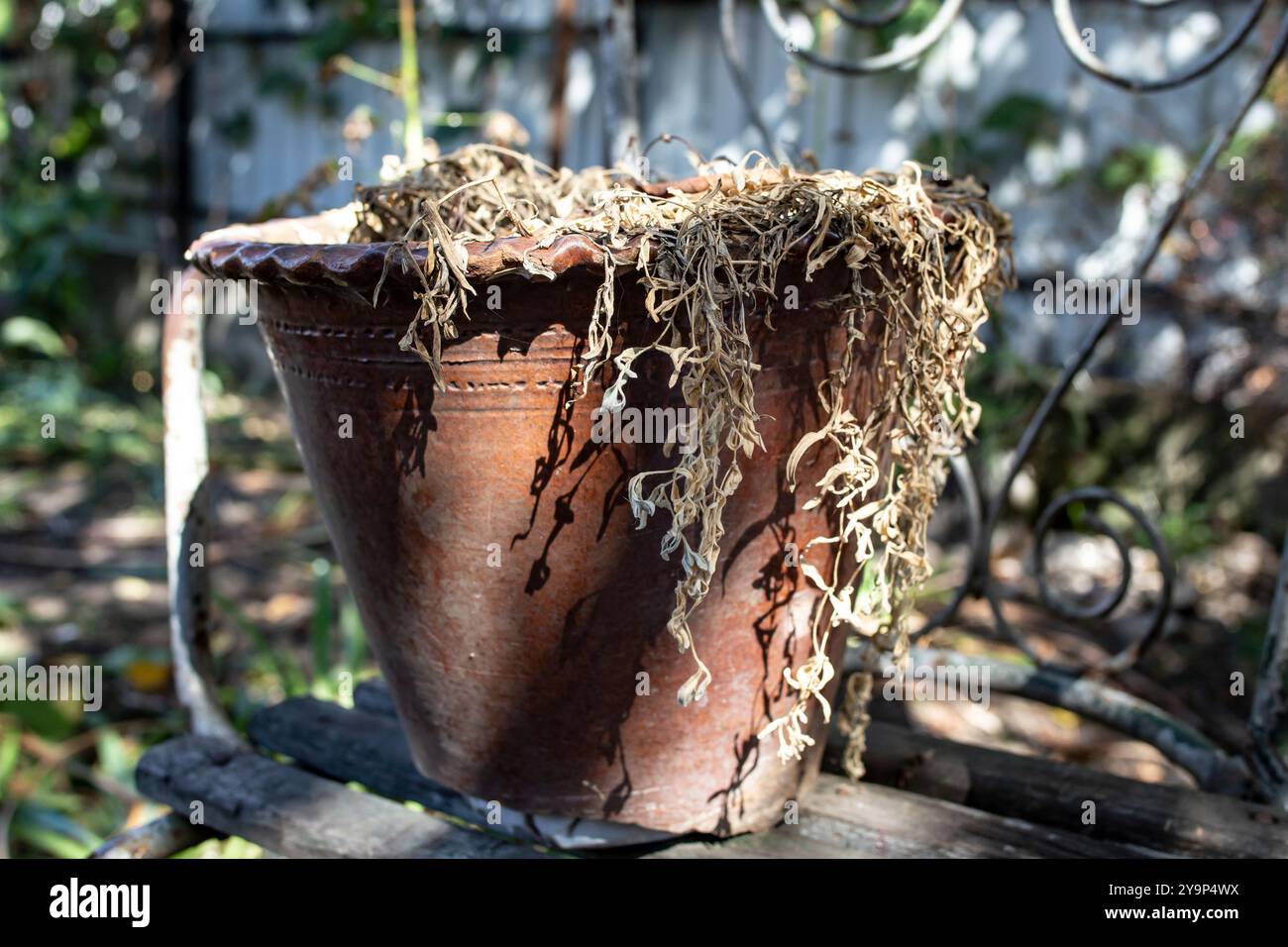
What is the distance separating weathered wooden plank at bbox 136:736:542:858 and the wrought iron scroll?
68cm

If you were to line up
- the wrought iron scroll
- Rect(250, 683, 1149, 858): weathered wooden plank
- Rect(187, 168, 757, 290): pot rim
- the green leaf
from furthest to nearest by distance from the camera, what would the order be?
1. the green leaf
2. the wrought iron scroll
3. Rect(250, 683, 1149, 858): weathered wooden plank
4. Rect(187, 168, 757, 290): pot rim

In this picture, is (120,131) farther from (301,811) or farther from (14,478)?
(301,811)

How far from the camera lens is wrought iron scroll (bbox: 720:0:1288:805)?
1.27m

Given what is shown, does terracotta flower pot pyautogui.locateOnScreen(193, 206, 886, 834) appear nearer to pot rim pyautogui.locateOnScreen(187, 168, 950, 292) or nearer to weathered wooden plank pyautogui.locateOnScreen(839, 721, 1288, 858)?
pot rim pyautogui.locateOnScreen(187, 168, 950, 292)

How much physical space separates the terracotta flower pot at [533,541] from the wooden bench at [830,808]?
8 cm

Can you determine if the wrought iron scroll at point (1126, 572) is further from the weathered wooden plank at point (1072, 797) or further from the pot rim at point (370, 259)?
the pot rim at point (370, 259)

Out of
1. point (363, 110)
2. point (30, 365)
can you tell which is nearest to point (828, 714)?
point (363, 110)

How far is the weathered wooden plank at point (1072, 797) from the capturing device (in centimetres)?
117

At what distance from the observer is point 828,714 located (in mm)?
1130

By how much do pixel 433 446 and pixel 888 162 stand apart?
10.8ft

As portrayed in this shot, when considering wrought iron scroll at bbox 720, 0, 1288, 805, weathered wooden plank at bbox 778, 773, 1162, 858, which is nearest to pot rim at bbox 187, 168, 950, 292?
wrought iron scroll at bbox 720, 0, 1288, 805

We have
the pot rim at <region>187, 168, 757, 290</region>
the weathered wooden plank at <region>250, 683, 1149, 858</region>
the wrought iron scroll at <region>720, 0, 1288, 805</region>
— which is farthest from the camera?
the wrought iron scroll at <region>720, 0, 1288, 805</region>

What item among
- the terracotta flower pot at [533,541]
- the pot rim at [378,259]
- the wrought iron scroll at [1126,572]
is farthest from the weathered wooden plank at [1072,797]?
the pot rim at [378,259]

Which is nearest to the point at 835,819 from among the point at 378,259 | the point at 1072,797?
the point at 1072,797
